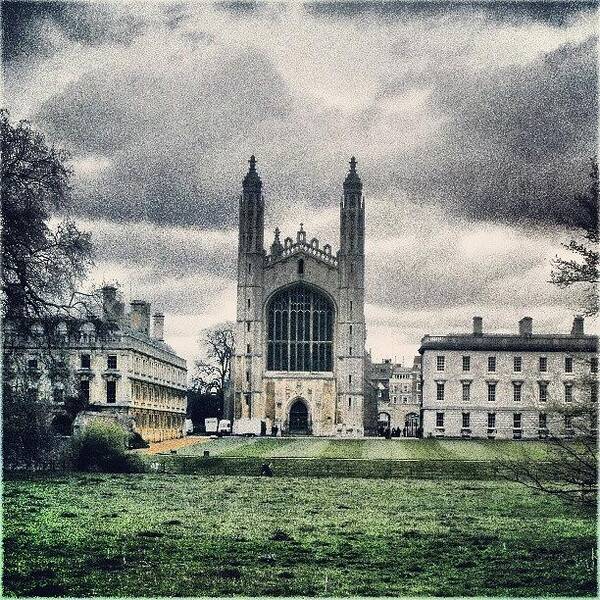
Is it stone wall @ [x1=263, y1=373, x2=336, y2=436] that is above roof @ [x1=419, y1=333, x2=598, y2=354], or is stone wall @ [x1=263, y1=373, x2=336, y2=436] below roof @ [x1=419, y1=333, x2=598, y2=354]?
below

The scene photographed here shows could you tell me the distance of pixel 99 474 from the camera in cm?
2275

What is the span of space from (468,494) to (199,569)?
29.4 feet

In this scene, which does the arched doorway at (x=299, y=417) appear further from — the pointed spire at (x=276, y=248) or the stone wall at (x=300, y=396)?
the pointed spire at (x=276, y=248)

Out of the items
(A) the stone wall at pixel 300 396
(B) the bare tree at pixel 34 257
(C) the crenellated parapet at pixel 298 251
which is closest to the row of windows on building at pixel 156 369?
(A) the stone wall at pixel 300 396

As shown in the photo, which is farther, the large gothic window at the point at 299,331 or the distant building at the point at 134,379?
the large gothic window at the point at 299,331

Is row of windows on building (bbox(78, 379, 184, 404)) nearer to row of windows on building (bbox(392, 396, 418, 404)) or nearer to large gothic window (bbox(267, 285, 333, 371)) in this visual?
large gothic window (bbox(267, 285, 333, 371))

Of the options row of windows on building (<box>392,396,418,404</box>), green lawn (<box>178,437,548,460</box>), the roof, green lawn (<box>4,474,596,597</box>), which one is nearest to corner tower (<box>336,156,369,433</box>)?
the roof

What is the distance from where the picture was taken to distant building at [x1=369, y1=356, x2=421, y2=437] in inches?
3834

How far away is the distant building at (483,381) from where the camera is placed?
157 feet

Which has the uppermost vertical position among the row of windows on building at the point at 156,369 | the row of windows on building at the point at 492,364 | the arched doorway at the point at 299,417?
the row of windows on building at the point at 492,364

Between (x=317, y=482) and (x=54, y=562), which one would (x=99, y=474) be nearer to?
(x=317, y=482)

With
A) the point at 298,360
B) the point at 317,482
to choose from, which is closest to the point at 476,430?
the point at 298,360

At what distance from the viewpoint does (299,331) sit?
56625 millimetres

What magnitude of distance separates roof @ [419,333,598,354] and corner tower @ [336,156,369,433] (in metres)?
4.04
